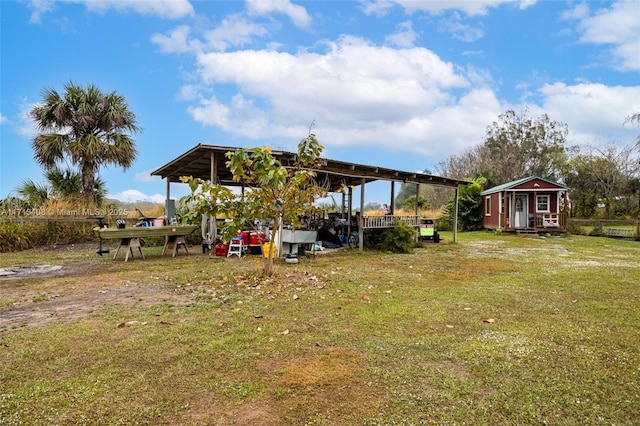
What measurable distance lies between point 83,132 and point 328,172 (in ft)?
34.7

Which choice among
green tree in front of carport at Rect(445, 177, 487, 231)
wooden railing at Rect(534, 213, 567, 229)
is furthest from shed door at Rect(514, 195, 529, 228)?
green tree in front of carport at Rect(445, 177, 487, 231)

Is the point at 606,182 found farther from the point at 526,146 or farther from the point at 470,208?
the point at 470,208

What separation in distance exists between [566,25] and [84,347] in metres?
14.9

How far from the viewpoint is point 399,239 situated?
11570 mm

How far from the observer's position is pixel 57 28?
31.5 feet

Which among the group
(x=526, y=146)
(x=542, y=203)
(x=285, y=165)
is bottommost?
(x=542, y=203)

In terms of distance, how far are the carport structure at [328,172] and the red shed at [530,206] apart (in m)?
7.15

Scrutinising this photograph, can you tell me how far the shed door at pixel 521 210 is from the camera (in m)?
20.4

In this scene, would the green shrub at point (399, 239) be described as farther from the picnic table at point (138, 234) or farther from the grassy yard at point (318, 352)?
the picnic table at point (138, 234)

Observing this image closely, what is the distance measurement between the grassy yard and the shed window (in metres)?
15.5

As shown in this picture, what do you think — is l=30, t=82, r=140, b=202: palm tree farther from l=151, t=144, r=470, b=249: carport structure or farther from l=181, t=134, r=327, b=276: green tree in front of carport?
l=181, t=134, r=327, b=276: green tree in front of carport

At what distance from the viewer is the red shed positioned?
19469 mm

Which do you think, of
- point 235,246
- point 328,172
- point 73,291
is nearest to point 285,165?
point 328,172

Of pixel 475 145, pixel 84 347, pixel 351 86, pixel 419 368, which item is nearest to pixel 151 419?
pixel 84 347
